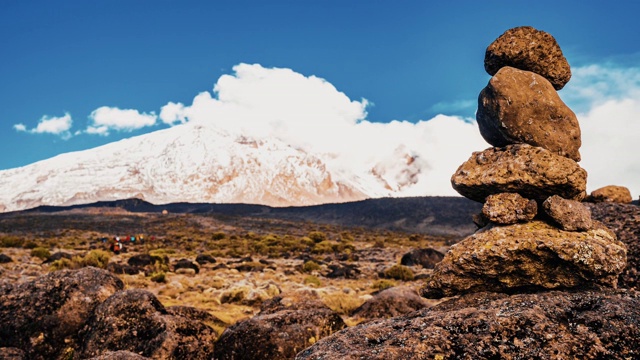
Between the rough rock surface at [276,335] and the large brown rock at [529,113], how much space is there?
5749 mm

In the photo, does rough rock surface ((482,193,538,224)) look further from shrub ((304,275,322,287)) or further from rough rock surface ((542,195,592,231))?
shrub ((304,275,322,287))

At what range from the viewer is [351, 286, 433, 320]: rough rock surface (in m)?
13.0

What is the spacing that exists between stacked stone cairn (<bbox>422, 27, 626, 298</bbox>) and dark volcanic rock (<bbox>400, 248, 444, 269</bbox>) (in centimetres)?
2326

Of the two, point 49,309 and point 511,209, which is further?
point 49,309

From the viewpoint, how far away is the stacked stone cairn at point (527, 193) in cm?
666

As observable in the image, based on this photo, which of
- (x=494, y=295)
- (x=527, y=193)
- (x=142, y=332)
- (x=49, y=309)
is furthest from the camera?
(x=49, y=309)

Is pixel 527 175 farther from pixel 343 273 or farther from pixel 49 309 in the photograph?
pixel 343 273

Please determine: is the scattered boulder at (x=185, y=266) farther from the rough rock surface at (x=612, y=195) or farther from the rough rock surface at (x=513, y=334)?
the rough rock surface at (x=513, y=334)

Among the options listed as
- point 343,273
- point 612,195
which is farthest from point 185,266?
point 612,195

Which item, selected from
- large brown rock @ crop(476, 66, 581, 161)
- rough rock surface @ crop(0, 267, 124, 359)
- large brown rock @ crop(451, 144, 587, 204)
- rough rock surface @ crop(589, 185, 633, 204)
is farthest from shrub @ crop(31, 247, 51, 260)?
rough rock surface @ crop(589, 185, 633, 204)

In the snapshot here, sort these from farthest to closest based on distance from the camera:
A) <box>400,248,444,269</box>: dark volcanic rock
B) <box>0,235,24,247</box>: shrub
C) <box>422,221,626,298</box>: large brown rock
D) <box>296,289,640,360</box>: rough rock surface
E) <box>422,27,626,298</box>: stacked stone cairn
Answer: <box>0,235,24,247</box>: shrub
<box>400,248,444,269</box>: dark volcanic rock
<box>422,27,626,298</box>: stacked stone cairn
<box>422,221,626,298</box>: large brown rock
<box>296,289,640,360</box>: rough rock surface

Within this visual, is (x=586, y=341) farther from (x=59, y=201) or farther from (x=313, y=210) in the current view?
(x=59, y=201)

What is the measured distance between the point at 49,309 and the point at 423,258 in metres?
25.6

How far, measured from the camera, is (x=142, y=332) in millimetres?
9547
